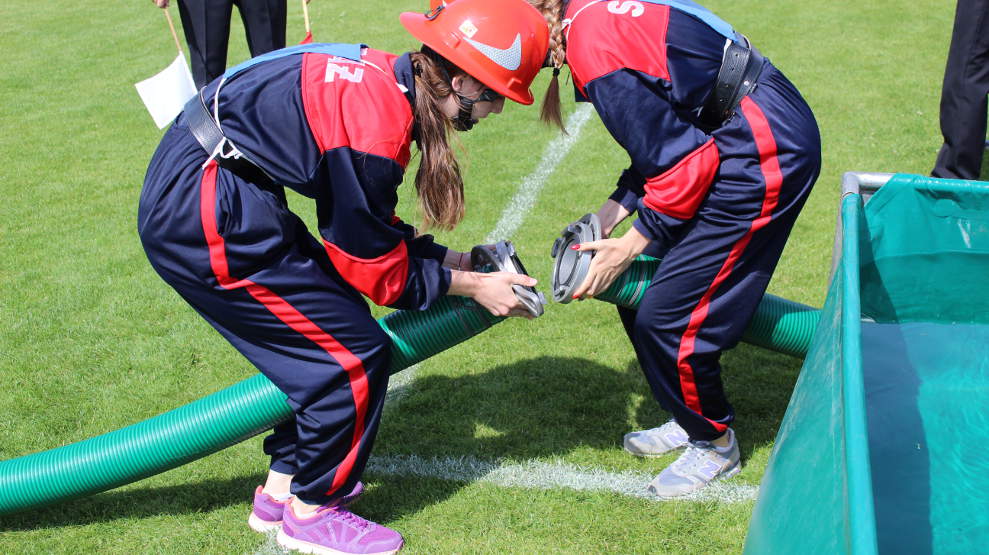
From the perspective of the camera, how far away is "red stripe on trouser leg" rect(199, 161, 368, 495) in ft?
8.70

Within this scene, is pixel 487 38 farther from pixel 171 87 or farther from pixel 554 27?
pixel 171 87

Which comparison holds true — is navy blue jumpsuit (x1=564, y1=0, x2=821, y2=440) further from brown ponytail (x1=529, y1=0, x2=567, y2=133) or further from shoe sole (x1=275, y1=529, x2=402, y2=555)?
shoe sole (x1=275, y1=529, x2=402, y2=555)

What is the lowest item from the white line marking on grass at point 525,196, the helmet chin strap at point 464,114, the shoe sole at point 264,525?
the white line marking on grass at point 525,196

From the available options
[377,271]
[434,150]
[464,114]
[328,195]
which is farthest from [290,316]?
[464,114]

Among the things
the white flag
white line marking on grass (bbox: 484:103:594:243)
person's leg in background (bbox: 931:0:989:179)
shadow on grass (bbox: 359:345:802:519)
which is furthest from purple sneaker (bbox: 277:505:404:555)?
person's leg in background (bbox: 931:0:989:179)

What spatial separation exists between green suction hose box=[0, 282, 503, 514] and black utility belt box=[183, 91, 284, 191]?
0.81m

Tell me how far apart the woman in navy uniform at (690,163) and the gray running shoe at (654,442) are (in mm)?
354

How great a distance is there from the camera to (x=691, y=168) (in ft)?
9.18

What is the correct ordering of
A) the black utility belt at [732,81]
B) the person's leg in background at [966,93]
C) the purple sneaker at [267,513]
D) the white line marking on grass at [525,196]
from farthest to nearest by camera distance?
the person's leg in background at [966,93], the white line marking on grass at [525,196], the purple sneaker at [267,513], the black utility belt at [732,81]

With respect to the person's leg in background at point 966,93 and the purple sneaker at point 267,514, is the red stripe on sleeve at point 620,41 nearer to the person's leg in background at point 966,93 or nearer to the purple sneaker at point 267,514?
the purple sneaker at point 267,514

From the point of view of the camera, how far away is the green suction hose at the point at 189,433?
3201 mm

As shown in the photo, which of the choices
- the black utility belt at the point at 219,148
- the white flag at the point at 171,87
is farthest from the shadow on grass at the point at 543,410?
the white flag at the point at 171,87

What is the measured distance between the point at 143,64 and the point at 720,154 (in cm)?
Answer: 804

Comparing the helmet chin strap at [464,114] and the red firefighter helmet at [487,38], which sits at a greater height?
the red firefighter helmet at [487,38]
